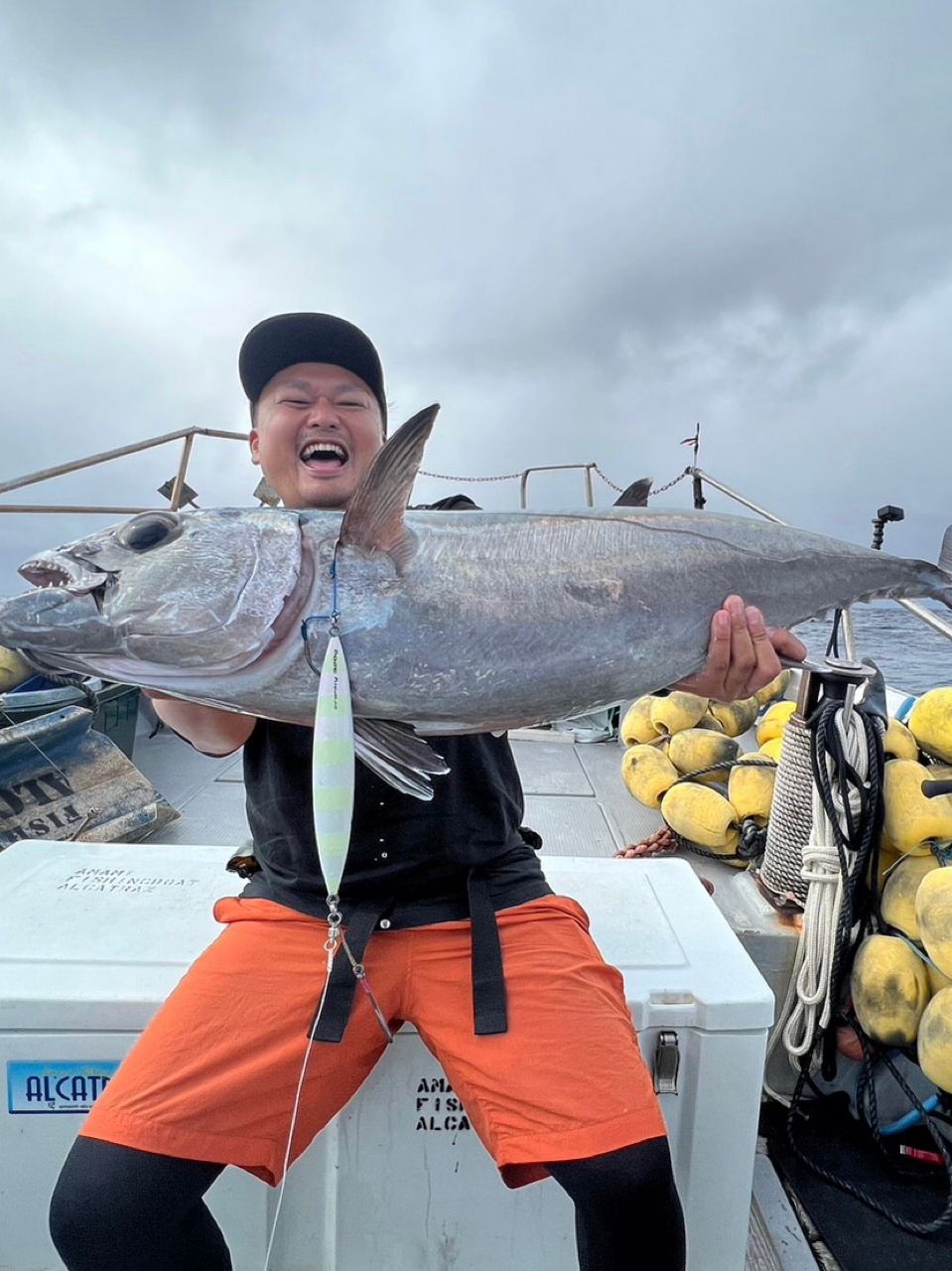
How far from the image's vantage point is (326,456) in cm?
208

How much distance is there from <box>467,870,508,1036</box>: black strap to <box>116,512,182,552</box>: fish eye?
1102 mm

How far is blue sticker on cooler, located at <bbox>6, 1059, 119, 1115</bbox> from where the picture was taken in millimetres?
1694

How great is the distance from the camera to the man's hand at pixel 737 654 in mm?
1775

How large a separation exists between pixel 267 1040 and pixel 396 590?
103 centimetres

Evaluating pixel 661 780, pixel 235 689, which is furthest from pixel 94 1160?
pixel 661 780

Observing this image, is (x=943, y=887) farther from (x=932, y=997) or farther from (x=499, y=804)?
(x=499, y=804)

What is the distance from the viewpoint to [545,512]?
1753 mm

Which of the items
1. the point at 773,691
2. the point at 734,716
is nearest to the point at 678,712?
the point at 734,716

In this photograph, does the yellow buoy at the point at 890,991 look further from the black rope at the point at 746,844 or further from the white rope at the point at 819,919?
the black rope at the point at 746,844

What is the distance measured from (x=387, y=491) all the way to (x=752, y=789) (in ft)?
8.59

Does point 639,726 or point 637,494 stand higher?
point 637,494

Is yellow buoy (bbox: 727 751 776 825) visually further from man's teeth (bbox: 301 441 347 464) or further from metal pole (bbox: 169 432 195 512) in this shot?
metal pole (bbox: 169 432 195 512)

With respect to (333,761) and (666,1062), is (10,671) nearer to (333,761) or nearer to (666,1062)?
(333,761)

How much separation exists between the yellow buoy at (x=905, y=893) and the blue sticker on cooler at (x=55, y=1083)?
256cm
